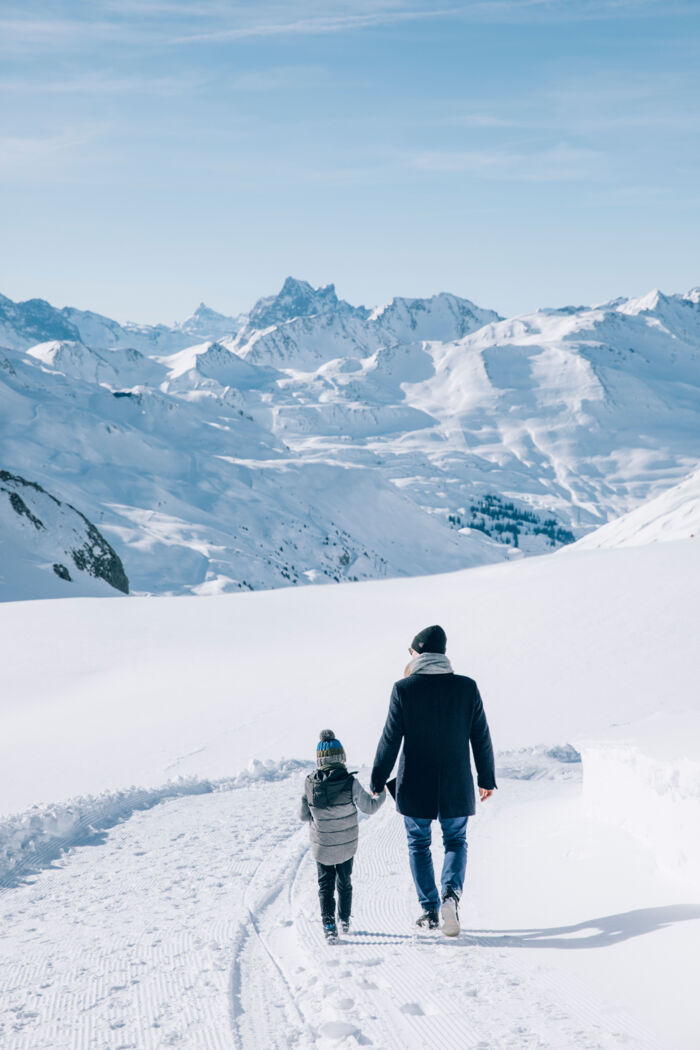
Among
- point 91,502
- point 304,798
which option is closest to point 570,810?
point 304,798

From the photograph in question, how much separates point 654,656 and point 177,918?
11524 mm

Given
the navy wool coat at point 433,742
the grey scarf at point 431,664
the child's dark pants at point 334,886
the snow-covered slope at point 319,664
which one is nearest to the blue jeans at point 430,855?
the navy wool coat at point 433,742

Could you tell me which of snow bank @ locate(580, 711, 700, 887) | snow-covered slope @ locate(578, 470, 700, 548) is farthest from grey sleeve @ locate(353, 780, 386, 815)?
snow-covered slope @ locate(578, 470, 700, 548)

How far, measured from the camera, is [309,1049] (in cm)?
437

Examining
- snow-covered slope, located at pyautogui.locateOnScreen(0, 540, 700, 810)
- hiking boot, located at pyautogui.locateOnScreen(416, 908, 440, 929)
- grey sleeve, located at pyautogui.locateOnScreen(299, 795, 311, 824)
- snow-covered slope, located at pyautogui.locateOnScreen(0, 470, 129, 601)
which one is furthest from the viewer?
snow-covered slope, located at pyautogui.locateOnScreen(0, 470, 129, 601)

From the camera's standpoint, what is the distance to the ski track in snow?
4523 mm

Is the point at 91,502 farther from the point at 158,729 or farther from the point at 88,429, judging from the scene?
the point at 158,729

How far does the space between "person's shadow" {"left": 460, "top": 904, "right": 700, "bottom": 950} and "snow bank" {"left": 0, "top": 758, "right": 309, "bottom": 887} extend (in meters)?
5.07

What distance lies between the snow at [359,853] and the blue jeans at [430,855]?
0.35m

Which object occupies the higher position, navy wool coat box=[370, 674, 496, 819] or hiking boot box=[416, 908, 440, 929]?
navy wool coat box=[370, 674, 496, 819]

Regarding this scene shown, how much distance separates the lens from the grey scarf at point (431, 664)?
5.90 m

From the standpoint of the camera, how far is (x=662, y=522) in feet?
206

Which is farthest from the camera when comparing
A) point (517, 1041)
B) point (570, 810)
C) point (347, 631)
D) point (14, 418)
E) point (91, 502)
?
point (14, 418)

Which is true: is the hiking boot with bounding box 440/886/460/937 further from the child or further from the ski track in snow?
the child
